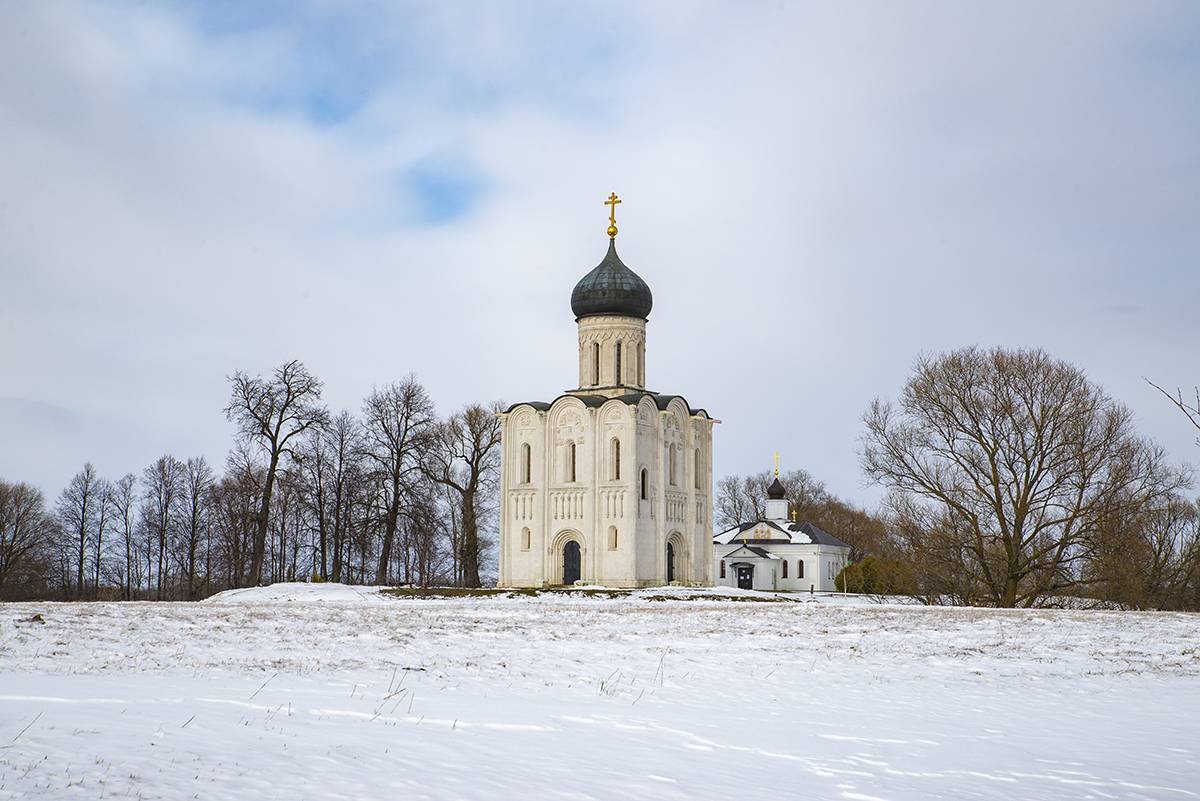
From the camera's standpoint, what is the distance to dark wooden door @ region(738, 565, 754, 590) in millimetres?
63875

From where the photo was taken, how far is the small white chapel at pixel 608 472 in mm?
42906

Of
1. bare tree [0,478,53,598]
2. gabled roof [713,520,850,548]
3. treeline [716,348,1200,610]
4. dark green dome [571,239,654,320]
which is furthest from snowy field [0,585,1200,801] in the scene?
gabled roof [713,520,850,548]

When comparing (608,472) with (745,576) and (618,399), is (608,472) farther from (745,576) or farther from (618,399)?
(745,576)

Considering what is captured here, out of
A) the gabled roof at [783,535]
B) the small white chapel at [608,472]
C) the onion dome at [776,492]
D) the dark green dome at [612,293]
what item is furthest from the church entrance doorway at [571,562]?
the onion dome at [776,492]

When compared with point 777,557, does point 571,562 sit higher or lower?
higher

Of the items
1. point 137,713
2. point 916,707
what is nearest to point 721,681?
point 916,707

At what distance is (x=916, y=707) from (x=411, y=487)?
123ft

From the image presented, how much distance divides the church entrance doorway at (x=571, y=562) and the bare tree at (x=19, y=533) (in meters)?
24.1

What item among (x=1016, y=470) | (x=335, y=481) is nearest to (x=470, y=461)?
(x=335, y=481)

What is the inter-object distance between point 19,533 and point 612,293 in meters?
33.6

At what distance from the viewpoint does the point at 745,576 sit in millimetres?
64125

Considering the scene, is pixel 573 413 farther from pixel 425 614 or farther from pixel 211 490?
pixel 425 614

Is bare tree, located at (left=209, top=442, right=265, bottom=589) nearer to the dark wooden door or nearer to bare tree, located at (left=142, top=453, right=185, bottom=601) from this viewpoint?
bare tree, located at (left=142, top=453, right=185, bottom=601)

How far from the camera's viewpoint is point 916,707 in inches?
360
